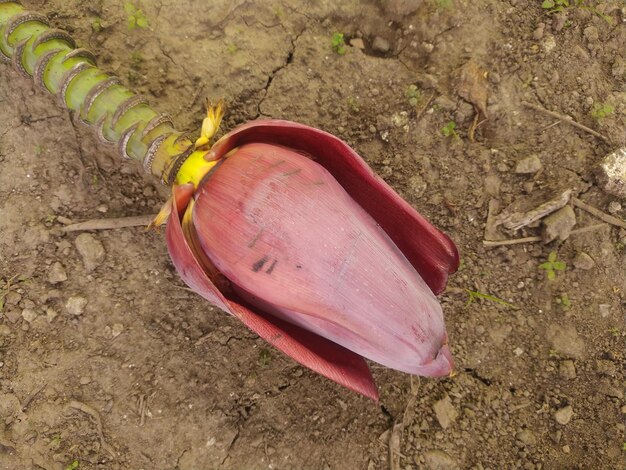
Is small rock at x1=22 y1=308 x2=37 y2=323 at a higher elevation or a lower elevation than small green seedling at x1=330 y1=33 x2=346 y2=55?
lower

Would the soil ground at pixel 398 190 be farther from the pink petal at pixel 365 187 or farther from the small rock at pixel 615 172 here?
the pink petal at pixel 365 187

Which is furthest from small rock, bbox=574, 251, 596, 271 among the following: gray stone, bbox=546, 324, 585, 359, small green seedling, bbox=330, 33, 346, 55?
small green seedling, bbox=330, 33, 346, 55

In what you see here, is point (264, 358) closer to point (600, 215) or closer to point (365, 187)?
point (365, 187)

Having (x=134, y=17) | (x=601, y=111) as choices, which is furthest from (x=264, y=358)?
(x=601, y=111)

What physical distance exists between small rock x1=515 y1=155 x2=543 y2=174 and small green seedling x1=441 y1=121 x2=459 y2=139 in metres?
0.26

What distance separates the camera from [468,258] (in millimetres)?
2092

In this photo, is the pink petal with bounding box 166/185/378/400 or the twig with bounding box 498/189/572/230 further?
the twig with bounding box 498/189/572/230

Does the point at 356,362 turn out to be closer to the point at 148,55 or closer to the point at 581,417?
the point at 581,417

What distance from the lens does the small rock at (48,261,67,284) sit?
195cm

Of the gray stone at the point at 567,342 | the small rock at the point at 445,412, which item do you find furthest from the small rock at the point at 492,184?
the small rock at the point at 445,412

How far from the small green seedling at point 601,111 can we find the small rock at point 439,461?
143 cm

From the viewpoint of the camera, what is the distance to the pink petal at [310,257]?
1295 mm

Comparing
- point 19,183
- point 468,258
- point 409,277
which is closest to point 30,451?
point 19,183

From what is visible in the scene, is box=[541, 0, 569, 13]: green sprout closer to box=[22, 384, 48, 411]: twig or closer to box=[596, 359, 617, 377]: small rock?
box=[596, 359, 617, 377]: small rock
